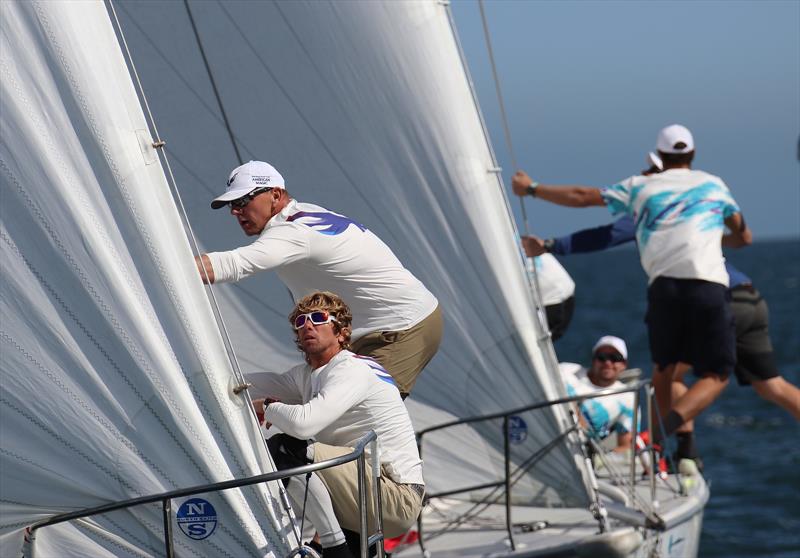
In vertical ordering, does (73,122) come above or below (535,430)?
above

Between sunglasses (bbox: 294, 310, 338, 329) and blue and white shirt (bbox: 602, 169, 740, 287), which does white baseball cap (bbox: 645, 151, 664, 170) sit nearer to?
blue and white shirt (bbox: 602, 169, 740, 287)

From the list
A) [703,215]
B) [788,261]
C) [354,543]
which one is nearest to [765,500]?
[703,215]

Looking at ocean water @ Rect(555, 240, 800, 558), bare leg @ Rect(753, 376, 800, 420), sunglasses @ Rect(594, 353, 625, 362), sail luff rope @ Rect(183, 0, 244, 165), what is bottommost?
ocean water @ Rect(555, 240, 800, 558)

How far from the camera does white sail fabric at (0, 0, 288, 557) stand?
5.40 metres

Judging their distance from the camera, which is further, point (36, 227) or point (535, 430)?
point (535, 430)

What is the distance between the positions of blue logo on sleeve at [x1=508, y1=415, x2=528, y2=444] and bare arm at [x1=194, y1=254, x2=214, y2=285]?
12.7 ft

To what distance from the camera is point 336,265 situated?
6262 millimetres

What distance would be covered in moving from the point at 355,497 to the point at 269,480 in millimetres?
529

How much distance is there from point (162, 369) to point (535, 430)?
420cm

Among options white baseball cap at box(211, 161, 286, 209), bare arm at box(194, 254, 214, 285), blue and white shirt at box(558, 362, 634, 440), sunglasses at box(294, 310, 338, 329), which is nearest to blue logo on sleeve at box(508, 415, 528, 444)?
blue and white shirt at box(558, 362, 634, 440)

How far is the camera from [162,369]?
5441 mm

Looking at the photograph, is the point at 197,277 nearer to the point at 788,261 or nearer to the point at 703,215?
the point at 703,215

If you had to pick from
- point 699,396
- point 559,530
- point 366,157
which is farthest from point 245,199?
point 699,396

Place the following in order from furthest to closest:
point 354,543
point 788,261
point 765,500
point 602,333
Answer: point 788,261 → point 602,333 → point 765,500 → point 354,543
